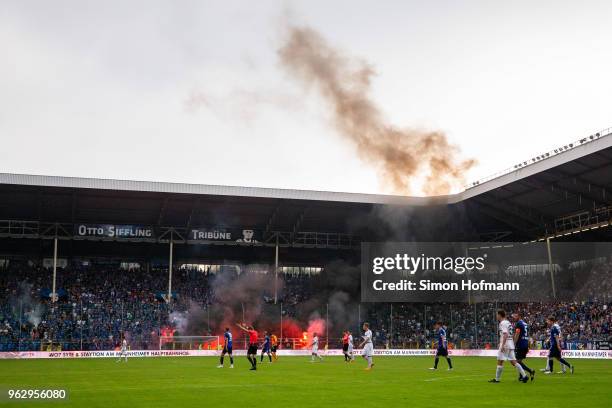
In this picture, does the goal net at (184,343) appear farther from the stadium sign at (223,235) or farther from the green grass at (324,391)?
the green grass at (324,391)

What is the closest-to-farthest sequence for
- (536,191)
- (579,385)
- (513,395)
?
1. (513,395)
2. (579,385)
3. (536,191)

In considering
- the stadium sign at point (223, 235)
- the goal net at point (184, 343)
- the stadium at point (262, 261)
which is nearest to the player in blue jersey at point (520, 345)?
the stadium at point (262, 261)

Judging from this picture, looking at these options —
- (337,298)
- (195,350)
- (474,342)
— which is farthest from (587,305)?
(195,350)

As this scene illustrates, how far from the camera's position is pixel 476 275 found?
57500mm

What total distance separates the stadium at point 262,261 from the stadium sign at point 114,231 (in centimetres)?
12

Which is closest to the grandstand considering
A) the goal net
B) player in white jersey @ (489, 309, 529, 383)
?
the goal net

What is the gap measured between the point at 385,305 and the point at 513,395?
4311 centimetres

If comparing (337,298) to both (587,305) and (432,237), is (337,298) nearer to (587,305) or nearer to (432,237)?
(432,237)

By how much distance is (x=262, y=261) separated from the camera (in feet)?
219

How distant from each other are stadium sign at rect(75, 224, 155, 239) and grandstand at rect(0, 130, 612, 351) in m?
0.09

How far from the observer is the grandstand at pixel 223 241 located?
2004 inches

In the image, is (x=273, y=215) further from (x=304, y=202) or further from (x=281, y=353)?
(x=281, y=353)

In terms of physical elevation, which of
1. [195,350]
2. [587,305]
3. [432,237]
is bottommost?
[195,350]

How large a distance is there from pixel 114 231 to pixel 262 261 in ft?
50.5
